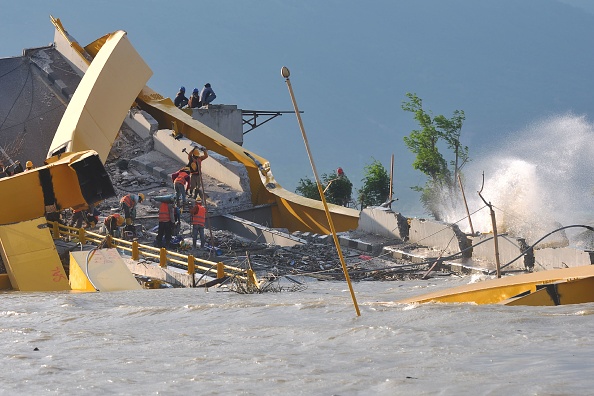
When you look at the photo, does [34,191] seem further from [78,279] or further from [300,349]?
[300,349]

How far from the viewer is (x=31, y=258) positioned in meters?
18.1

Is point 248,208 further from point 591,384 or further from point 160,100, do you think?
point 591,384

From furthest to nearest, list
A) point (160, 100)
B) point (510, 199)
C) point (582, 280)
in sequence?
point (160, 100) → point (510, 199) → point (582, 280)

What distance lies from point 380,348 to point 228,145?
76.6 feet

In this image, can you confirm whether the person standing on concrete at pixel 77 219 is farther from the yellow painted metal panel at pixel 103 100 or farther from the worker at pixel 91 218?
the yellow painted metal panel at pixel 103 100

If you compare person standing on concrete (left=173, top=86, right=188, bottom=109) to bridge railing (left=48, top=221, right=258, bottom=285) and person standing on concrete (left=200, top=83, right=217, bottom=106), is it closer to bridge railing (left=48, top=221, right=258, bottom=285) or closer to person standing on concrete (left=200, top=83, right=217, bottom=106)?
person standing on concrete (left=200, top=83, right=217, bottom=106)

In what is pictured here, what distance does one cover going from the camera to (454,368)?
7.00 m

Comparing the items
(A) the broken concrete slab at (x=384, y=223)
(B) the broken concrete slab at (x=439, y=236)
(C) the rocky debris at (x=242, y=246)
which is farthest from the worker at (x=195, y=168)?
(B) the broken concrete slab at (x=439, y=236)

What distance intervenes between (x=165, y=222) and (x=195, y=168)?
200 inches

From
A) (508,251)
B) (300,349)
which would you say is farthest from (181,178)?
(300,349)

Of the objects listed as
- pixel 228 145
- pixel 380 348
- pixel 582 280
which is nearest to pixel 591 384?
pixel 380 348

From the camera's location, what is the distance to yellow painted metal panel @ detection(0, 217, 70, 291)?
17719 mm

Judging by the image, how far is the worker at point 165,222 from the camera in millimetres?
20594

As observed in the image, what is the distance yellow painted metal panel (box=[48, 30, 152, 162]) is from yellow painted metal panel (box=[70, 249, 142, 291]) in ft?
25.6
